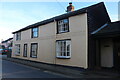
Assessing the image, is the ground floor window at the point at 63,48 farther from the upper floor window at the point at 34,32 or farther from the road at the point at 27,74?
the upper floor window at the point at 34,32

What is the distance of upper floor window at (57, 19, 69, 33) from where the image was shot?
1337cm

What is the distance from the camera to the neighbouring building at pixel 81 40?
11.4 m

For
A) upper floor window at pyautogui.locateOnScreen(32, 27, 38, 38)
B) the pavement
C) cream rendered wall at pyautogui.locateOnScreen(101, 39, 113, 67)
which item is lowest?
the pavement

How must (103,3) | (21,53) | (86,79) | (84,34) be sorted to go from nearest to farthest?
(86,79), (84,34), (103,3), (21,53)

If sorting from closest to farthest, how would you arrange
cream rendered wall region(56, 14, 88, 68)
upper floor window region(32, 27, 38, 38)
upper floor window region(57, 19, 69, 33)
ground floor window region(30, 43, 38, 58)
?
1. cream rendered wall region(56, 14, 88, 68)
2. upper floor window region(57, 19, 69, 33)
3. ground floor window region(30, 43, 38, 58)
4. upper floor window region(32, 27, 38, 38)

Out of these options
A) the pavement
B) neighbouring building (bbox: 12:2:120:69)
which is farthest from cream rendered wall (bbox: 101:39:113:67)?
the pavement

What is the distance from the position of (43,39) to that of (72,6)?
21.3ft

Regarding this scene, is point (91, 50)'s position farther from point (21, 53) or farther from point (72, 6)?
point (21, 53)

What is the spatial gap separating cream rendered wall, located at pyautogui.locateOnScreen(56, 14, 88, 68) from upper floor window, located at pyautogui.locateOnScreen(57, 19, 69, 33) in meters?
0.59

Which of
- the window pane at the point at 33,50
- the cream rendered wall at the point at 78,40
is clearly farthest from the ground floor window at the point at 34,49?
the cream rendered wall at the point at 78,40

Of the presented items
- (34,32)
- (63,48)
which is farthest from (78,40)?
(34,32)

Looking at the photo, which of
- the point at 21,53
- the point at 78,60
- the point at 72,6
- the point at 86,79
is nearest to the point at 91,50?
the point at 78,60

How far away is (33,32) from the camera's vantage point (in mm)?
18547

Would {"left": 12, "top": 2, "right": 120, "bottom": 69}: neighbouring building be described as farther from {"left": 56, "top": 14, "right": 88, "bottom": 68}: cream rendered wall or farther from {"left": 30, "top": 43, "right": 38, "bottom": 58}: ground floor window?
{"left": 30, "top": 43, "right": 38, "bottom": 58}: ground floor window
